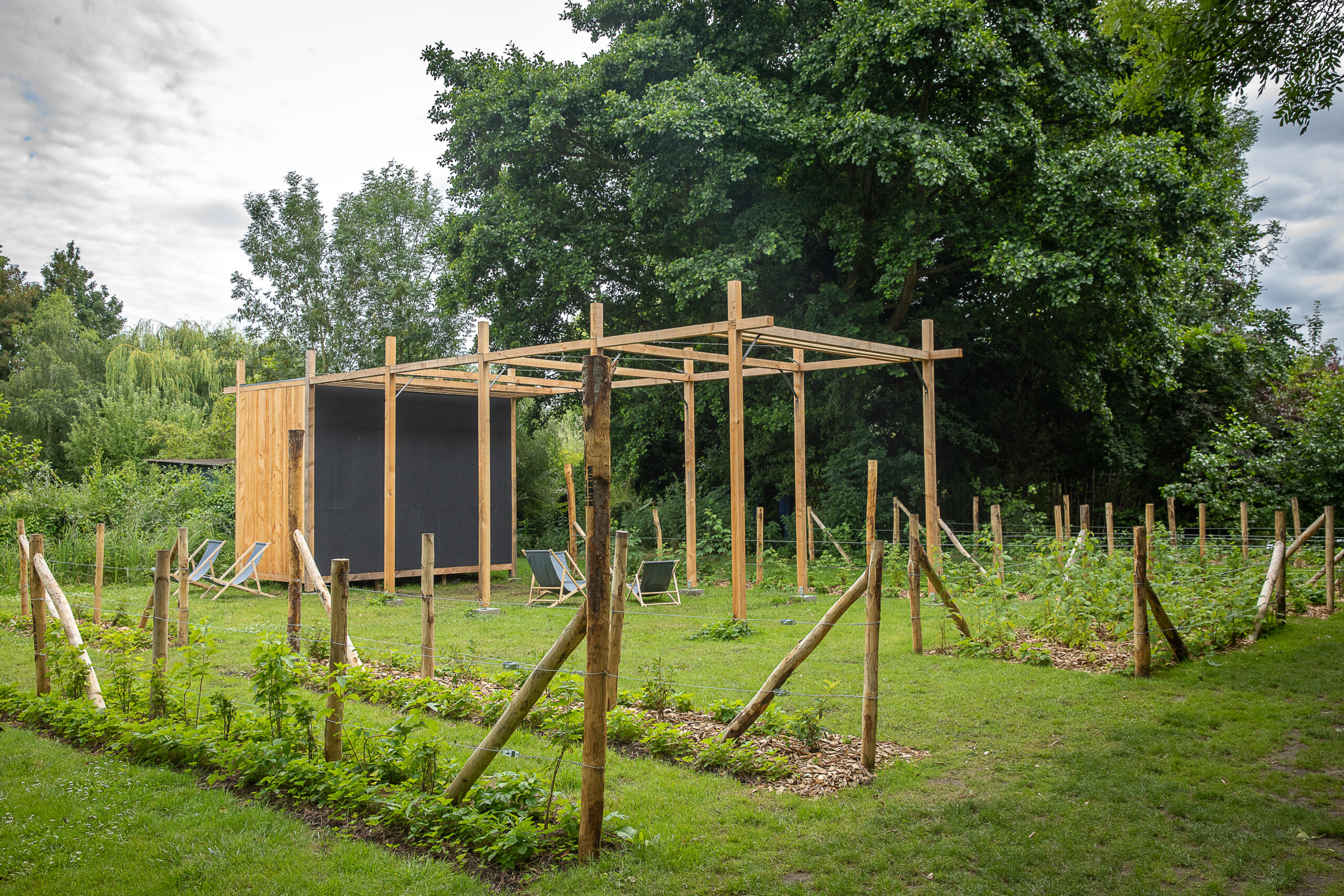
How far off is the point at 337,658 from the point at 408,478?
9894 millimetres

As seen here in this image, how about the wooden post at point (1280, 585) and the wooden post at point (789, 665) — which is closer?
the wooden post at point (789, 665)

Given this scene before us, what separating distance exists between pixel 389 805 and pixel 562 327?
49.3ft

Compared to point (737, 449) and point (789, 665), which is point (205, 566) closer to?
point (737, 449)

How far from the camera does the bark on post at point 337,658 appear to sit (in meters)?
4.27

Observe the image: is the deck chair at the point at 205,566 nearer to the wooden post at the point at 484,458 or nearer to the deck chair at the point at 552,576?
the wooden post at the point at 484,458

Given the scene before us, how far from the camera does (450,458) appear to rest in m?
14.4

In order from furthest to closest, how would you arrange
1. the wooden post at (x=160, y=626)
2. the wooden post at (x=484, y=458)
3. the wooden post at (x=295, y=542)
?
the wooden post at (x=484, y=458)
the wooden post at (x=295, y=542)
the wooden post at (x=160, y=626)

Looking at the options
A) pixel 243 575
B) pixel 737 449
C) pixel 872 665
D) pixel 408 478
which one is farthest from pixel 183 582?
pixel 408 478

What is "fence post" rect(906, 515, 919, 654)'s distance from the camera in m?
6.84

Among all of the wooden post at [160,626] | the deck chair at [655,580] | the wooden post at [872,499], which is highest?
the wooden post at [872,499]

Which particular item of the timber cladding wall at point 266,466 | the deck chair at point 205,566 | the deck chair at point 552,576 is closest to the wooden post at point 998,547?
the deck chair at point 552,576

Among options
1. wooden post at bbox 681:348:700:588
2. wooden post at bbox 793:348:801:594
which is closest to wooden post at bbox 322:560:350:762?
wooden post at bbox 793:348:801:594

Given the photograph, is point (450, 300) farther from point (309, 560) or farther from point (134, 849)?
point (134, 849)

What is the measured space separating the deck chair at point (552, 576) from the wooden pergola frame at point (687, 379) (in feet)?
2.18
